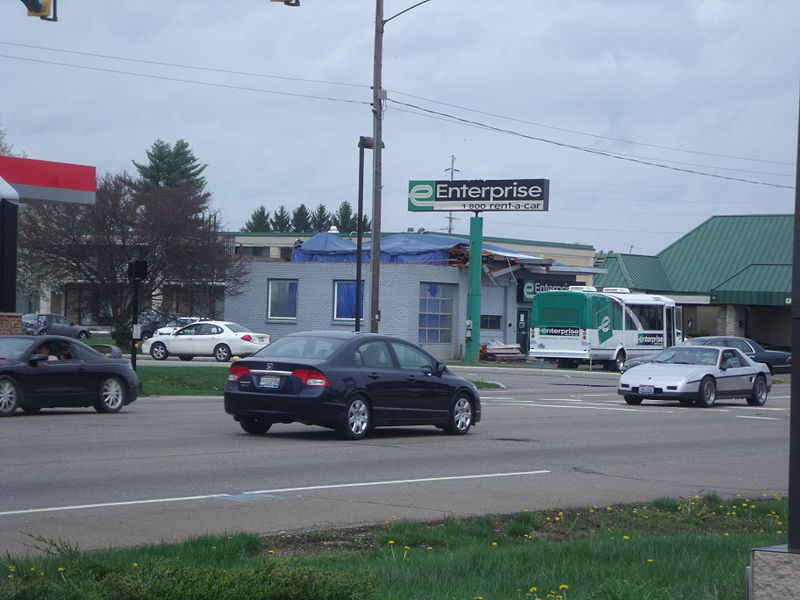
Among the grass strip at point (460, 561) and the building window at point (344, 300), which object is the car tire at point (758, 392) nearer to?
the grass strip at point (460, 561)

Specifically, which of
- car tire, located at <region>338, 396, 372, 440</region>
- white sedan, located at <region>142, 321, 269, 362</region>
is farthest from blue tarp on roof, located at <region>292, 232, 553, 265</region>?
car tire, located at <region>338, 396, 372, 440</region>

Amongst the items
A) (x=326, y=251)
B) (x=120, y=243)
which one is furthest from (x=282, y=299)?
(x=120, y=243)

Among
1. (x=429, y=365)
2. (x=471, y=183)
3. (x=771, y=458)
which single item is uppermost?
(x=471, y=183)

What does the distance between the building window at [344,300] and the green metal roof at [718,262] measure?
20.5 metres

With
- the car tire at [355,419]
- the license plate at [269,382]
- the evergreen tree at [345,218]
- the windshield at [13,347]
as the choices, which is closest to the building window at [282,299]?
the windshield at [13,347]

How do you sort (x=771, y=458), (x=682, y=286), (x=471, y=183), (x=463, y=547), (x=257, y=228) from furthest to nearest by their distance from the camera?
1. (x=257, y=228)
2. (x=682, y=286)
3. (x=471, y=183)
4. (x=771, y=458)
5. (x=463, y=547)

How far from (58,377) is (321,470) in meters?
8.22

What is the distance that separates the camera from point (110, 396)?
69.3 ft

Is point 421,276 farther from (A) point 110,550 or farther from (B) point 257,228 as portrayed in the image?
(B) point 257,228

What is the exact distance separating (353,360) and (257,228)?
12726 centimetres

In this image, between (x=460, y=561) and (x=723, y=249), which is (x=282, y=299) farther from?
(x=460, y=561)

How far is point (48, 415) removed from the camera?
20.4 metres

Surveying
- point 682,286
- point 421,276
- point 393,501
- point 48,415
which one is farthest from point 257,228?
point 393,501

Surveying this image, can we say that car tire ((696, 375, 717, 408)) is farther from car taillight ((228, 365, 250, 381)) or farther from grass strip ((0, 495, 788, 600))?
grass strip ((0, 495, 788, 600))
